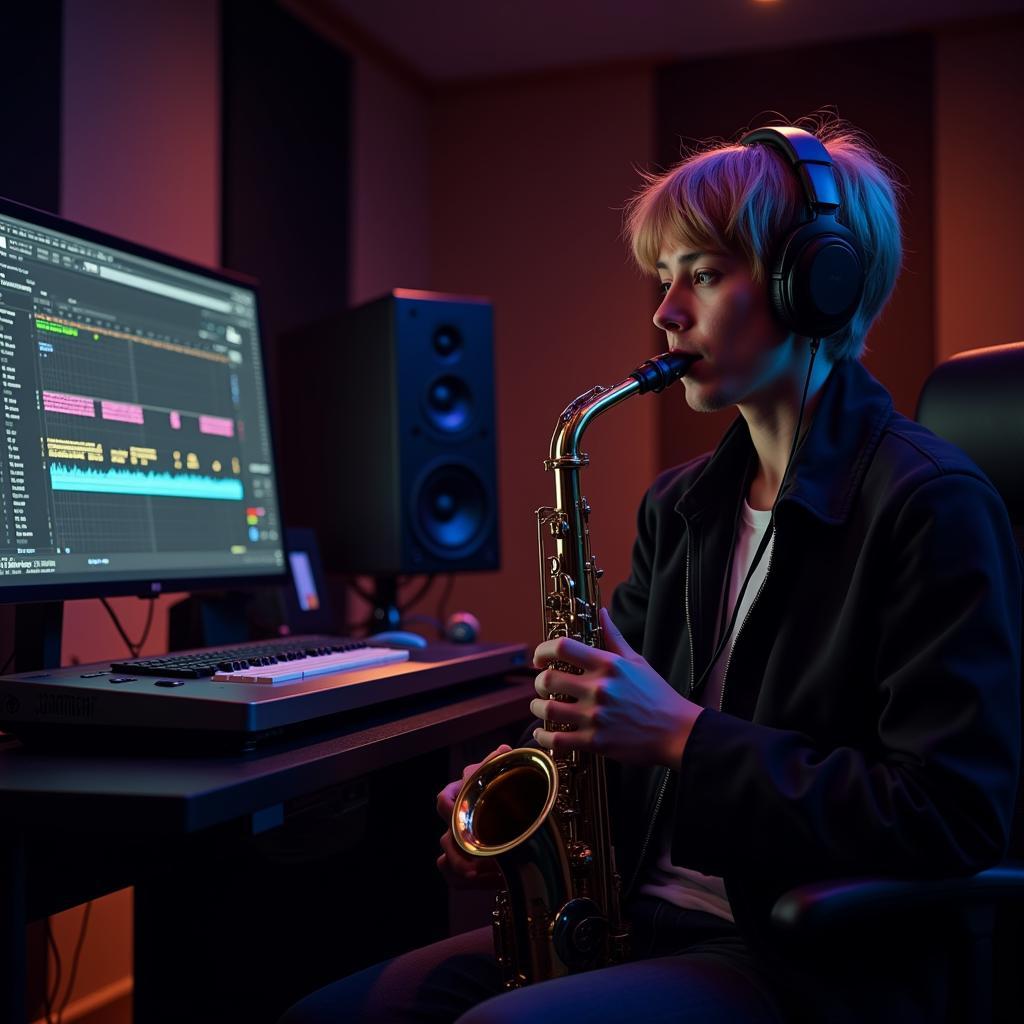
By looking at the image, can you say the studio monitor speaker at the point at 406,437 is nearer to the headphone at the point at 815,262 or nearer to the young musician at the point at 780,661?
the young musician at the point at 780,661

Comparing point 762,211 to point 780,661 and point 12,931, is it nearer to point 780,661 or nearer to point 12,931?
point 780,661

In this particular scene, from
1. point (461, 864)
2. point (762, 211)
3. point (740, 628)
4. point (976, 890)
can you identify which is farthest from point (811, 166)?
point (461, 864)

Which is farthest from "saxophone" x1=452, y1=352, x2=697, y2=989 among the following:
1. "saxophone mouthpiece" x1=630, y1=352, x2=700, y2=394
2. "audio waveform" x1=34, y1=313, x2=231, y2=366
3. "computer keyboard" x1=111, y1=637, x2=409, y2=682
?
"audio waveform" x1=34, y1=313, x2=231, y2=366

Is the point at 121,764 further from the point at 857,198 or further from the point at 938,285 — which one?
the point at 938,285

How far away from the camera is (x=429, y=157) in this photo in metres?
3.69

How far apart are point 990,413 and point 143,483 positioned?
109 centimetres

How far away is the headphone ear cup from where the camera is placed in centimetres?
112

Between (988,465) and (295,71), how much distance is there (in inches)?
90.5

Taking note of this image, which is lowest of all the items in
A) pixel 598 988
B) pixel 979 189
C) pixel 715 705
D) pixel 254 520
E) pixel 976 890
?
pixel 598 988

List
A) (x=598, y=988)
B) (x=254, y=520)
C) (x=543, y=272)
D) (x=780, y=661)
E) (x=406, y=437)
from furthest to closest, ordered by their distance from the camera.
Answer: (x=543, y=272)
(x=406, y=437)
(x=254, y=520)
(x=780, y=661)
(x=598, y=988)

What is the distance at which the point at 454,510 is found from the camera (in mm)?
2248

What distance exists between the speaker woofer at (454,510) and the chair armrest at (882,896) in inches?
55.7

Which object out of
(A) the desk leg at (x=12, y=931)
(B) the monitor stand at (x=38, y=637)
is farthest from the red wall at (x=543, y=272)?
(A) the desk leg at (x=12, y=931)

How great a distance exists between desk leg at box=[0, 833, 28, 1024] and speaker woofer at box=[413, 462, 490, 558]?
1314 mm
